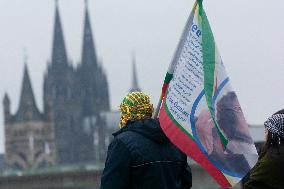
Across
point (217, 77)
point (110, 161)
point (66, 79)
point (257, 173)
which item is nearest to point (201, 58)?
point (217, 77)

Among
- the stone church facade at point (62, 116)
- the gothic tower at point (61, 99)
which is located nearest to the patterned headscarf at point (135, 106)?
the stone church facade at point (62, 116)

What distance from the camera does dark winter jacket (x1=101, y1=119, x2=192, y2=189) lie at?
4539mm

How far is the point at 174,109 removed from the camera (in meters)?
4.89

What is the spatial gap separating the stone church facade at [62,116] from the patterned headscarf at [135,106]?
111 meters

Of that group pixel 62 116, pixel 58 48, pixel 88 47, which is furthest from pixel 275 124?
pixel 88 47

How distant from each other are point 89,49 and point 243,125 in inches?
4644

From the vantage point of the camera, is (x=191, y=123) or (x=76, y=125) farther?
(x=76, y=125)

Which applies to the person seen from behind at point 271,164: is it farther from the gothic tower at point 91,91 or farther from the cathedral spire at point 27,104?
the gothic tower at point 91,91

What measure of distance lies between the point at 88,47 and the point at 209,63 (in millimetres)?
118126

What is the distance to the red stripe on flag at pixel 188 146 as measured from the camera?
477 centimetres

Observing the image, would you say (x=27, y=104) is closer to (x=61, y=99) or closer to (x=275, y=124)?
(x=61, y=99)

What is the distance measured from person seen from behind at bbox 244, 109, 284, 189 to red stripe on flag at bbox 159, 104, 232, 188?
0.73 metres

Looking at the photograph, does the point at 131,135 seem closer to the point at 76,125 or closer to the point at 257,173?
the point at 257,173

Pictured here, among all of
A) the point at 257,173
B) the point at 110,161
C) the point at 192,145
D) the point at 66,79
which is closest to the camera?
the point at 257,173
